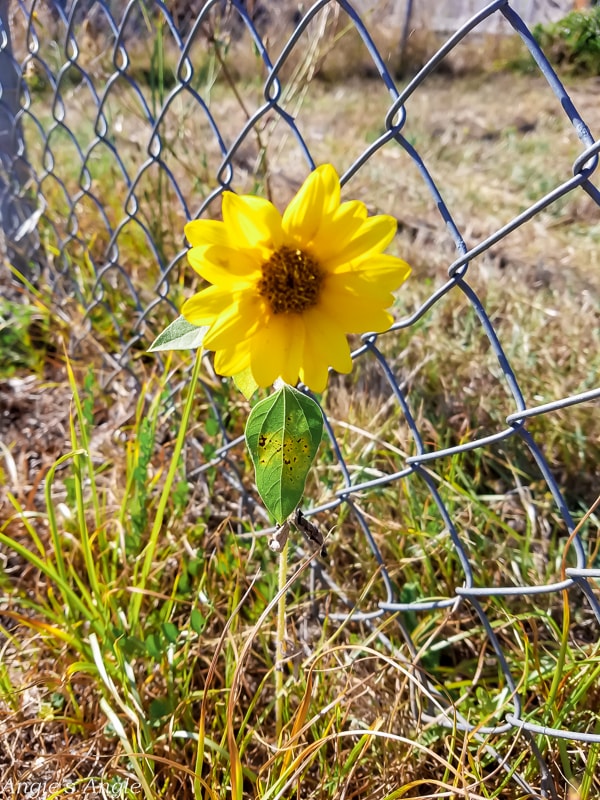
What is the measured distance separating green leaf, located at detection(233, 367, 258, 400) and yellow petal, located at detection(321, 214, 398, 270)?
15 cm

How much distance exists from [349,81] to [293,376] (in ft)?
12.9

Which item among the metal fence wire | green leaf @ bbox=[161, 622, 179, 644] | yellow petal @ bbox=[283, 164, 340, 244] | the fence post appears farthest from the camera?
the fence post

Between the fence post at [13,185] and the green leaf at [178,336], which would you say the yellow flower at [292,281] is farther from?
the fence post at [13,185]

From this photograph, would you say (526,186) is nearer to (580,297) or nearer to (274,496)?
(580,297)

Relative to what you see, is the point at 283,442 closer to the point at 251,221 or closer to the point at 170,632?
the point at 251,221

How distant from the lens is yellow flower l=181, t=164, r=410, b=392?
0.58 meters

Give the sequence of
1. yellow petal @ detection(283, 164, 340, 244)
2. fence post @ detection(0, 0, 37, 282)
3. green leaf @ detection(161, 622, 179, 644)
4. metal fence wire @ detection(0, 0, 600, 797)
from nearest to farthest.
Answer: yellow petal @ detection(283, 164, 340, 244) → metal fence wire @ detection(0, 0, 600, 797) → green leaf @ detection(161, 622, 179, 644) → fence post @ detection(0, 0, 37, 282)

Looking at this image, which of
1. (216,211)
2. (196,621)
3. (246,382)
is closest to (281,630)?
(196,621)

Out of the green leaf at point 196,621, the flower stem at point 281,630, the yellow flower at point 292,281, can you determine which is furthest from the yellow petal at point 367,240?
the green leaf at point 196,621

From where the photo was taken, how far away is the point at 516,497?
1248 mm

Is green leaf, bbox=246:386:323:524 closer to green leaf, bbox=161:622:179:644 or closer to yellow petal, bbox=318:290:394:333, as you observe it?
yellow petal, bbox=318:290:394:333

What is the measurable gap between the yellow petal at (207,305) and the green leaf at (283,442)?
96 millimetres

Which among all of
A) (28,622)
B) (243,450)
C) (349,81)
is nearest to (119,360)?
(243,450)

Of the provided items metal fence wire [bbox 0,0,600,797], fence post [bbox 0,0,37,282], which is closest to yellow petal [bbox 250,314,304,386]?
metal fence wire [bbox 0,0,600,797]
